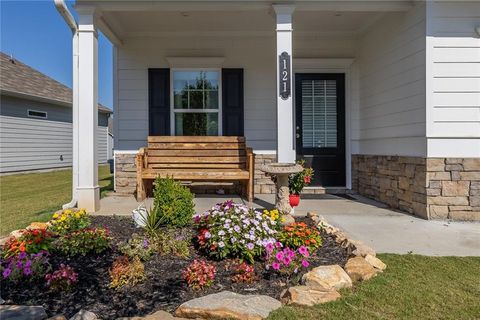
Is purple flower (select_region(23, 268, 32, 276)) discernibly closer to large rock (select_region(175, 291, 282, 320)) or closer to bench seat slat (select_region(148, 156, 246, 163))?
large rock (select_region(175, 291, 282, 320))

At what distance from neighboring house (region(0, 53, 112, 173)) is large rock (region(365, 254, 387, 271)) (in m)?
9.52

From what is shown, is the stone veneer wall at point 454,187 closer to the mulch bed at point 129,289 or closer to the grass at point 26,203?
the mulch bed at point 129,289

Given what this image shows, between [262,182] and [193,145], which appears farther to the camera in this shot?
[262,182]

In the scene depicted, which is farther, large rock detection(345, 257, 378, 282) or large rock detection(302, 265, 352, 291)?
large rock detection(345, 257, 378, 282)

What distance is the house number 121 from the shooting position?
472 cm

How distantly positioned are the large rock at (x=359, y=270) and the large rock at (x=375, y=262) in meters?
0.07

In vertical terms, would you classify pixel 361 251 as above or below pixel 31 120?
A: below

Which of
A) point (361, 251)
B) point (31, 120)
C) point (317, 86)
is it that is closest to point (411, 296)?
point (361, 251)

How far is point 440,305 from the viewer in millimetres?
2291

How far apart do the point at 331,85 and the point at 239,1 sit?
277 cm

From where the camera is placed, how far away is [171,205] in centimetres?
372

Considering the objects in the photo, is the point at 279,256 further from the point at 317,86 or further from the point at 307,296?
the point at 317,86

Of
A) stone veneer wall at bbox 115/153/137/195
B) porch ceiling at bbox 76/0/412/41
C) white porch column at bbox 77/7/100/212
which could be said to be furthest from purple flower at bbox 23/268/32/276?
stone veneer wall at bbox 115/153/137/195

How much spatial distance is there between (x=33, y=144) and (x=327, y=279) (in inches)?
515
